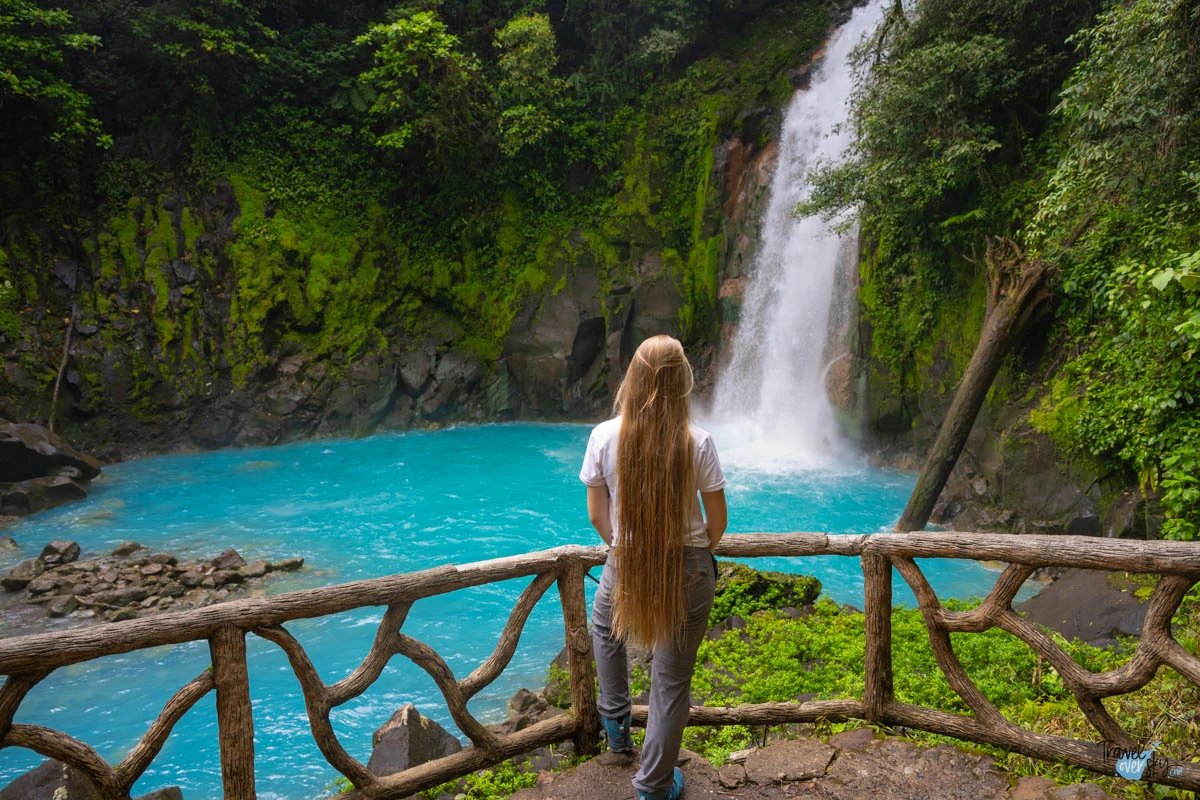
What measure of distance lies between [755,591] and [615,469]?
4352 mm

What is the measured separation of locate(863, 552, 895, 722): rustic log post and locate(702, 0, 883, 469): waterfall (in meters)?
9.67

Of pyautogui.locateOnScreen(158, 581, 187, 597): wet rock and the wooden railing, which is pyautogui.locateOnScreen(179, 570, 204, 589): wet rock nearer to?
pyautogui.locateOnScreen(158, 581, 187, 597): wet rock

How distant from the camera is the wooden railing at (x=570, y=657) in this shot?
267 centimetres

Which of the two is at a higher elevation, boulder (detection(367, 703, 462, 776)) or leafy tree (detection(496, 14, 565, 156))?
leafy tree (detection(496, 14, 565, 156))

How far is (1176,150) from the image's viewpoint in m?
6.80

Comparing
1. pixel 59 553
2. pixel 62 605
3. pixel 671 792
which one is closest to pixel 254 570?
pixel 62 605

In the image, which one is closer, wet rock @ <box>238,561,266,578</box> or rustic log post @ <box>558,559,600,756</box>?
rustic log post @ <box>558,559,600,756</box>

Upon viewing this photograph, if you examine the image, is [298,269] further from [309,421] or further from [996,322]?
[996,322]

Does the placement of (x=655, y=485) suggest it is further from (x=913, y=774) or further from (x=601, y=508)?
(x=913, y=774)

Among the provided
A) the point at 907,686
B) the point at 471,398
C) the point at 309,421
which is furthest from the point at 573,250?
the point at 907,686

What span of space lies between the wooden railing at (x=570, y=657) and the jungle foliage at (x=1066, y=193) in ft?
7.68

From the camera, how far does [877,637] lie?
3.61 meters

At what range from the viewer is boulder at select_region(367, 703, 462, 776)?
165 inches

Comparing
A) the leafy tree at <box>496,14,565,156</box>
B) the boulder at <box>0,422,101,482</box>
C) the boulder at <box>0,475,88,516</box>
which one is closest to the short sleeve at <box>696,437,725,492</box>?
the boulder at <box>0,475,88,516</box>
